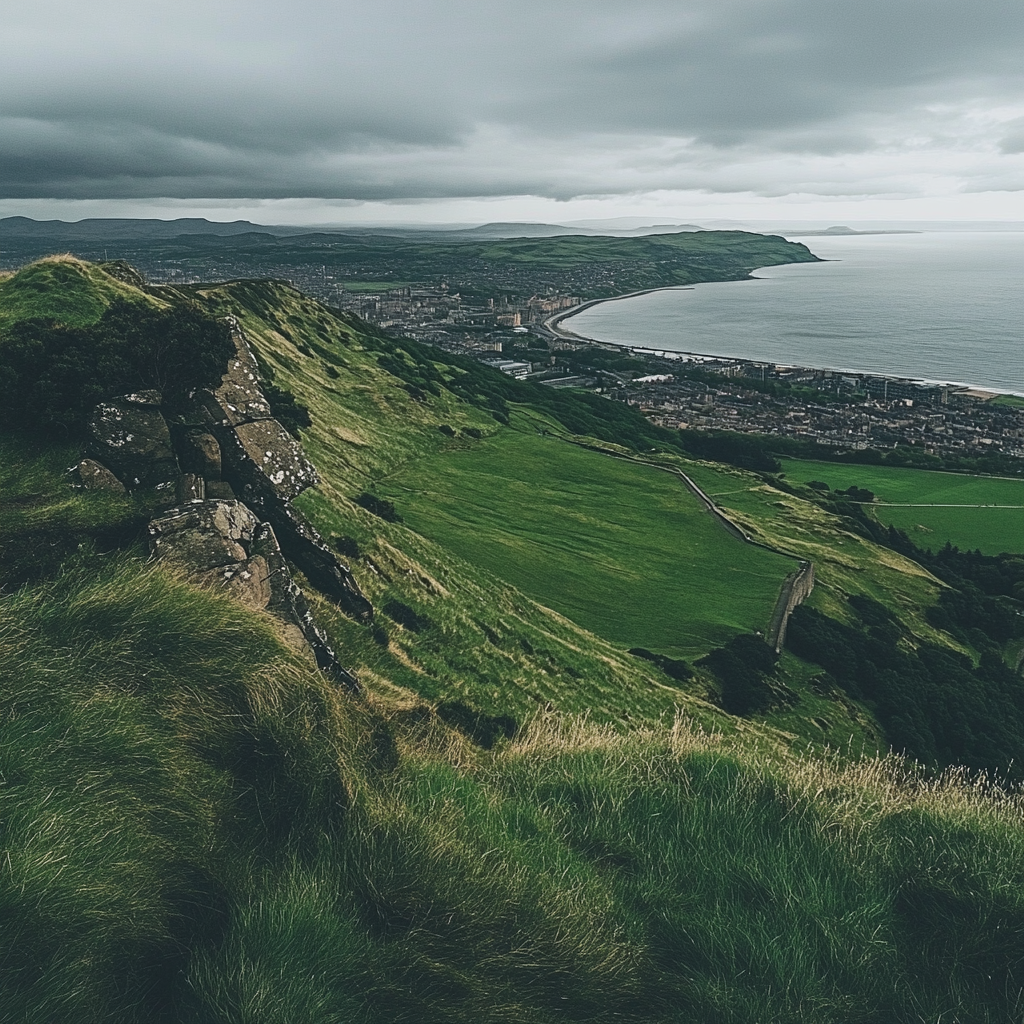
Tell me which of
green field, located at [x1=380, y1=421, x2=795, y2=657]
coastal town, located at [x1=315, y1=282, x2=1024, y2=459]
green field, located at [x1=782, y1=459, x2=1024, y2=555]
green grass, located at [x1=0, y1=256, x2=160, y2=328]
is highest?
→ green grass, located at [x1=0, y1=256, x2=160, y2=328]

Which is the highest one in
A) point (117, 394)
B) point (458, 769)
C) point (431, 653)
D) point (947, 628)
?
point (117, 394)

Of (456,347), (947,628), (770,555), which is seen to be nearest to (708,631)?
(770,555)

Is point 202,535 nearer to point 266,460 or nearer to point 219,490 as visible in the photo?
point 219,490

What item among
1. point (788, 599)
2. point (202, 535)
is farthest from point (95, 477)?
point (788, 599)

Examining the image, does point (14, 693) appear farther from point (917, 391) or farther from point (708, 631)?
point (917, 391)

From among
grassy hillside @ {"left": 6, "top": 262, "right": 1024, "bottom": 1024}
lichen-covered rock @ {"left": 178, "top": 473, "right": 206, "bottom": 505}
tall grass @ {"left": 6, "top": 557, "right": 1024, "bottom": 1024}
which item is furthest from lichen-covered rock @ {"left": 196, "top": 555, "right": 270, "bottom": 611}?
tall grass @ {"left": 6, "top": 557, "right": 1024, "bottom": 1024}

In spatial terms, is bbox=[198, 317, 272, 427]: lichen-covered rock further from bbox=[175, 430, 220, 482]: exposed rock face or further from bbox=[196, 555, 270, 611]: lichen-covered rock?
bbox=[196, 555, 270, 611]: lichen-covered rock
